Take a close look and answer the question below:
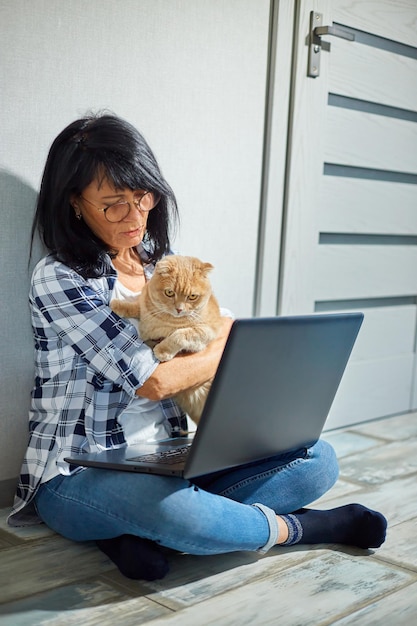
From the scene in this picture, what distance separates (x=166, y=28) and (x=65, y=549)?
1346mm

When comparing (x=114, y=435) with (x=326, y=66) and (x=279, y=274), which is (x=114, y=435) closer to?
(x=279, y=274)

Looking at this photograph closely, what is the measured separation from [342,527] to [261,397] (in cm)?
45

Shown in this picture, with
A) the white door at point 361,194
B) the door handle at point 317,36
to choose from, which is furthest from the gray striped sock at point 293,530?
the door handle at point 317,36

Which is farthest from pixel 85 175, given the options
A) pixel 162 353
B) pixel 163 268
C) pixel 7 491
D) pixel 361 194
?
pixel 361 194

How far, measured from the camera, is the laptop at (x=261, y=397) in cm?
146

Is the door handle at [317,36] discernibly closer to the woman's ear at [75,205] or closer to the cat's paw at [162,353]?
the woman's ear at [75,205]

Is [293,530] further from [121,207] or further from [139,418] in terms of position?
[121,207]

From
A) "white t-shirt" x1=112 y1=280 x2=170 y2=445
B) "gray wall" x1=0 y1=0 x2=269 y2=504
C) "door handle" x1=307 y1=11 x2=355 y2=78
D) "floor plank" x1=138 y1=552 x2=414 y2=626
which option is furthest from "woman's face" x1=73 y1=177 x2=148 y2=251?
"door handle" x1=307 y1=11 x2=355 y2=78

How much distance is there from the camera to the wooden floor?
57.3 inches

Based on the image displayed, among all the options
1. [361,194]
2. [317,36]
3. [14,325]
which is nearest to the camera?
[14,325]

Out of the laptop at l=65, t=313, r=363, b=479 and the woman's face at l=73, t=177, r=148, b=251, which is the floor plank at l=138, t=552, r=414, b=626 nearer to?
the laptop at l=65, t=313, r=363, b=479

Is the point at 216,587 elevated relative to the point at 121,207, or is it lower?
lower

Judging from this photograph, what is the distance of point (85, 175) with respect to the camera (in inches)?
67.7

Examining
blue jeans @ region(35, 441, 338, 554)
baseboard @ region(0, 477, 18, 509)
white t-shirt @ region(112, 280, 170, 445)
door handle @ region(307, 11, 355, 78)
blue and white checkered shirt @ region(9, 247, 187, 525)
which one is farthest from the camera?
door handle @ region(307, 11, 355, 78)
